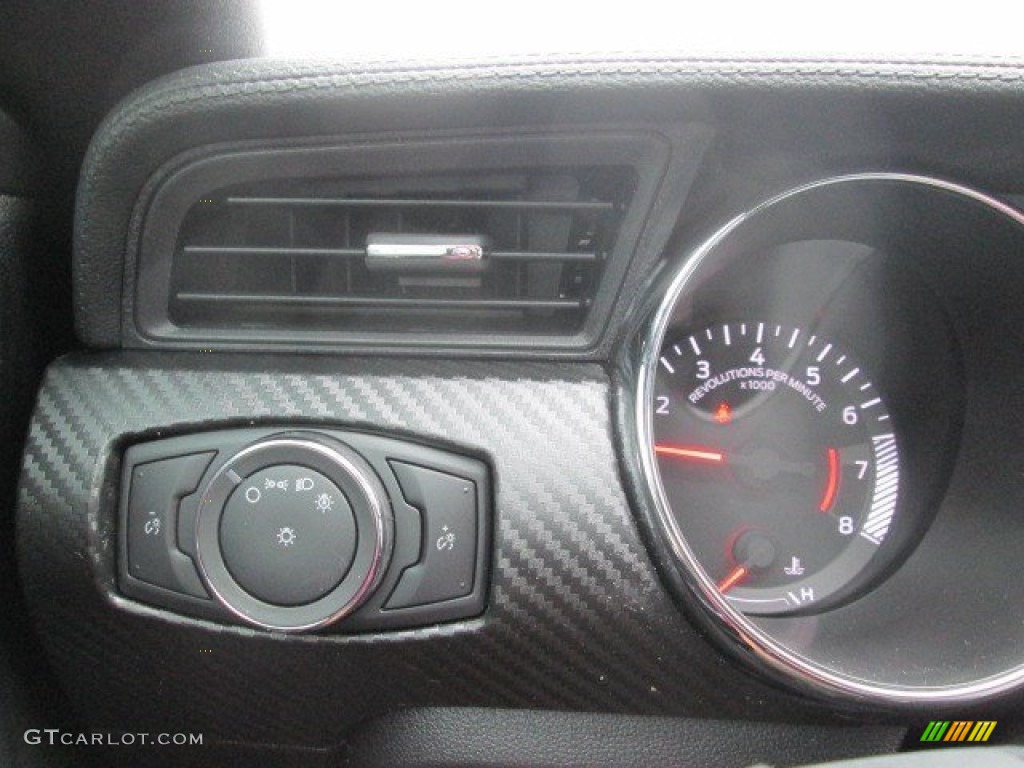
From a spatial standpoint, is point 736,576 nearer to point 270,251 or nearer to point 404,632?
point 404,632

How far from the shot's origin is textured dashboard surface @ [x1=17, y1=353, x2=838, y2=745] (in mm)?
1194

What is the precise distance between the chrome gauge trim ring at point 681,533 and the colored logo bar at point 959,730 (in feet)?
0.25

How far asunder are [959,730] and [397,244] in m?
0.88

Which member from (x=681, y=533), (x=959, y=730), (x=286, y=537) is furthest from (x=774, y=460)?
(x=286, y=537)

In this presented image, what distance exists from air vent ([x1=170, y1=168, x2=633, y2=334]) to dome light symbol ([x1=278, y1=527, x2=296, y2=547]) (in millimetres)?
248

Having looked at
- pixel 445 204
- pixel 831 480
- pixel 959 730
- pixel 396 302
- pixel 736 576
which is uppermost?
pixel 445 204

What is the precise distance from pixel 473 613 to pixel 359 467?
0.20 metres

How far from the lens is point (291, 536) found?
1158 mm

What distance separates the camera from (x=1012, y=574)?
4.35ft

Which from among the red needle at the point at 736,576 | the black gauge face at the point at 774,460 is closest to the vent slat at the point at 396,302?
the black gauge face at the point at 774,460

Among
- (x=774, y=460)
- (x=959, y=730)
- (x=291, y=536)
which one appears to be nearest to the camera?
(x=291, y=536)

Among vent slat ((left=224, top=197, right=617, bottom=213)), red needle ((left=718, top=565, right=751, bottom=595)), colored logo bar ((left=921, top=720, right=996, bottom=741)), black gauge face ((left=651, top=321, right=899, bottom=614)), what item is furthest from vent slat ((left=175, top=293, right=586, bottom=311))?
colored logo bar ((left=921, top=720, right=996, bottom=741))

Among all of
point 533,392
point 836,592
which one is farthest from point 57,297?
point 836,592

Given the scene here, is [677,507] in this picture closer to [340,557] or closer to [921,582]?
→ [921,582]
